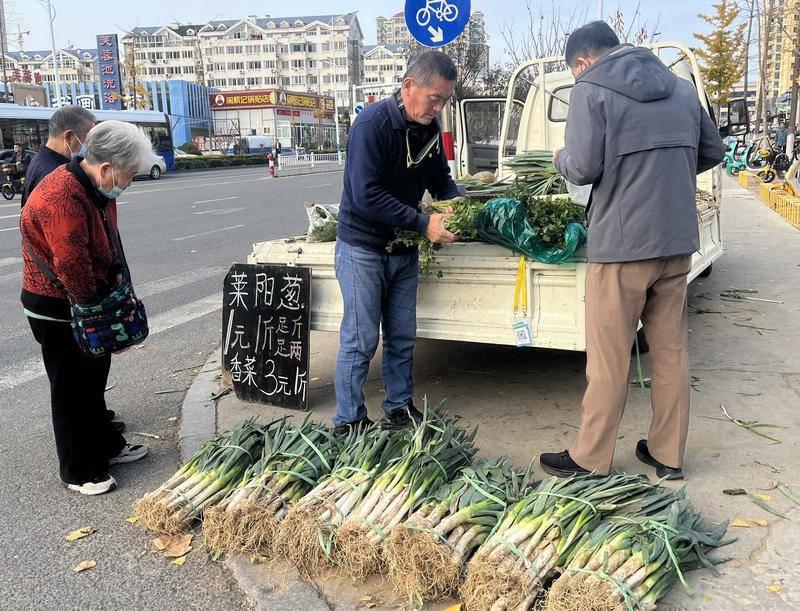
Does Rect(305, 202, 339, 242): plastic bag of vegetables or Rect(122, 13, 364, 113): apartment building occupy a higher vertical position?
Rect(122, 13, 364, 113): apartment building

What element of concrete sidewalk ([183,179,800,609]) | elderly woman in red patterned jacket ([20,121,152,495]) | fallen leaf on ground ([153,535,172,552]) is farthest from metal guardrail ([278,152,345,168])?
fallen leaf on ground ([153,535,172,552])

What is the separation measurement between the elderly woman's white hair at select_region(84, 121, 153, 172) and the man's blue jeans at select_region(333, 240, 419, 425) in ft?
3.69

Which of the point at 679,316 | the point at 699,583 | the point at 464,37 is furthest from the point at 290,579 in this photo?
the point at 464,37

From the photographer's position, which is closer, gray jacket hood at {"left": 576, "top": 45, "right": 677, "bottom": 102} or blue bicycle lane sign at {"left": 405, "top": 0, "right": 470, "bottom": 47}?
gray jacket hood at {"left": 576, "top": 45, "right": 677, "bottom": 102}

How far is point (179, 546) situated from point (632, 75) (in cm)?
278

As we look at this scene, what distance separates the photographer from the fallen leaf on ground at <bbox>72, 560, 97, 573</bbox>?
119 inches

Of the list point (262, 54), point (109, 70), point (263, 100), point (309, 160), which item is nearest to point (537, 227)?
point (309, 160)

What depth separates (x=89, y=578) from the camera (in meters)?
2.95

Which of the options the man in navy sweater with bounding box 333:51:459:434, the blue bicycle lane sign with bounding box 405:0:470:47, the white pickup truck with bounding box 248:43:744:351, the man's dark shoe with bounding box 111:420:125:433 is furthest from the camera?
the blue bicycle lane sign with bounding box 405:0:470:47

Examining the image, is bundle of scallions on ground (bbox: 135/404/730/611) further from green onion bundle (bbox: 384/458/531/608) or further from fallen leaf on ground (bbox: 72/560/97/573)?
fallen leaf on ground (bbox: 72/560/97/573)

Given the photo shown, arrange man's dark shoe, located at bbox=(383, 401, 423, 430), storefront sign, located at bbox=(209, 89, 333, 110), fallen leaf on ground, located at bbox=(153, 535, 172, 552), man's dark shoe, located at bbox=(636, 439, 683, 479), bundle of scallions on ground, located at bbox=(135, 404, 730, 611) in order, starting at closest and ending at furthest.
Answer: bundle of scallions on ground, located at bbox=(135, 404, 730, 611)
fallen leaf on ground, located at bbox=(153, 535, 172, 552)
man's dark shoe, located at bbox=(636, 439, 683, 479)
man's dark shoe, located at bbox=(383, 401, 423, 430)
storefront sign, located at bbox=(209, 89, 333, 110)

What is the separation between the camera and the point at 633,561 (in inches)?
98.4

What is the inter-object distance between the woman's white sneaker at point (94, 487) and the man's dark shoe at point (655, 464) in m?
2.68

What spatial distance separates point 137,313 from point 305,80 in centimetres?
13587
